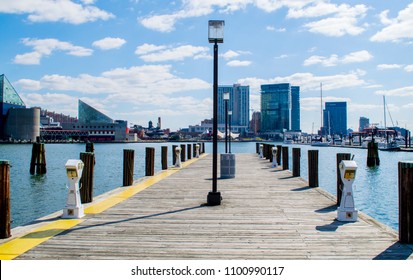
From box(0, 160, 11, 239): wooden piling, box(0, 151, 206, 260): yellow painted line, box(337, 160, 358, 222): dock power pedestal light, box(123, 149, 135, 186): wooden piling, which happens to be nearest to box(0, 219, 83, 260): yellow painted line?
box(0, 151, 206, 260): yellow painted line

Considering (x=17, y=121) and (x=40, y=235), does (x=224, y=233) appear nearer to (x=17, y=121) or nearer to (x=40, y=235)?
(x=40, y=235)

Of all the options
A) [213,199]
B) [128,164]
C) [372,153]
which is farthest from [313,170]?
[372,153]

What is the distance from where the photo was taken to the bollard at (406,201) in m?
5.94

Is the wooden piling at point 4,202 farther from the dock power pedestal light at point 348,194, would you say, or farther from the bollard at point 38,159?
the bollard at point 38,159

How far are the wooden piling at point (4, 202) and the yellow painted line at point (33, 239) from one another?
254mm

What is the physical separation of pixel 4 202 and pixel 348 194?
6.22 meters

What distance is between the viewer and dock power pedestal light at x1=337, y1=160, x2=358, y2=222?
730cm

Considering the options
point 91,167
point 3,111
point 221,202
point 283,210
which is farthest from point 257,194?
point 3,111

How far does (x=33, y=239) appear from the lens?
607 cm

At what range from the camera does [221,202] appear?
383 inches

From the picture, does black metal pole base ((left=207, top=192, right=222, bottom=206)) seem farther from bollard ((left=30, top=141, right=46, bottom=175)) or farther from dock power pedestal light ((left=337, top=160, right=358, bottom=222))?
bollard ((left=30, top=141, right=46, bottom=175))

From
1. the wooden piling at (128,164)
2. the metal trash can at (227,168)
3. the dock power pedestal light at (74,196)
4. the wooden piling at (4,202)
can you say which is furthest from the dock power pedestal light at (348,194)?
the metal trash can at (227,168)
